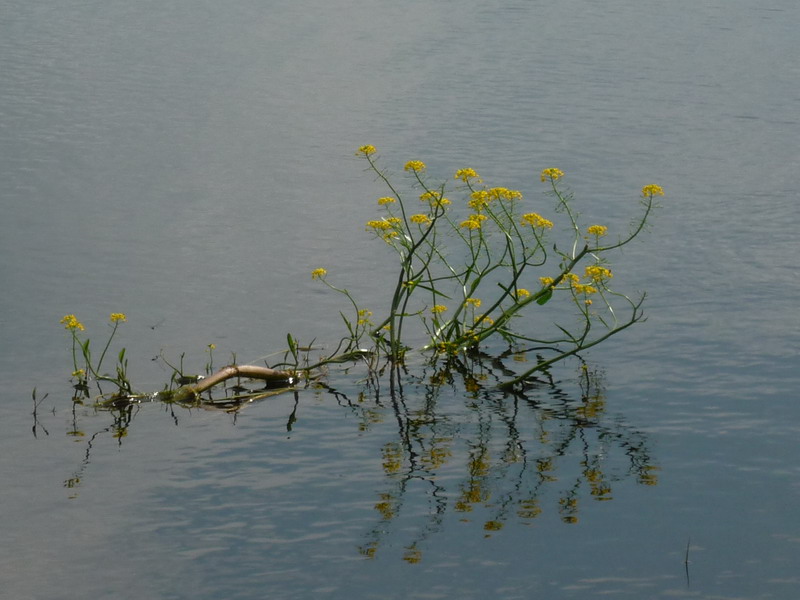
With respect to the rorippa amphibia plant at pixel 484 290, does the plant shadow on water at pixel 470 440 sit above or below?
below

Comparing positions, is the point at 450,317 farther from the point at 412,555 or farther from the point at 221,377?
the point at 412,555

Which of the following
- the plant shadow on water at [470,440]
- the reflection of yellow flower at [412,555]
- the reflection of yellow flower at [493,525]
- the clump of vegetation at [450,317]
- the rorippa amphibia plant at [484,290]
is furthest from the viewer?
the rorippa amphibia plant at [484,290]

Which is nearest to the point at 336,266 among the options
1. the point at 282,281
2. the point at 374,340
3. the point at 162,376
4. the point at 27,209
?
the point at 282,281

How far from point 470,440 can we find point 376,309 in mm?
2271

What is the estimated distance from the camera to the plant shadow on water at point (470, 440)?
6602 millimetres

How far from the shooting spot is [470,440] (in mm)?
7488

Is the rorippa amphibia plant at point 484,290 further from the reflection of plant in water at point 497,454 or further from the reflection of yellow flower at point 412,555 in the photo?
the reflection of yellow flower at point 412,555

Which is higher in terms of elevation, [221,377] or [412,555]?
[221,377]

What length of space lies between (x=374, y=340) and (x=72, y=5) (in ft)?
54.0

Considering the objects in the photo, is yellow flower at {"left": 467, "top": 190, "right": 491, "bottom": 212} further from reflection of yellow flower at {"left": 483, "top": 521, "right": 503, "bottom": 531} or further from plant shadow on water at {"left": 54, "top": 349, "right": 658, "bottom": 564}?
reflection of yellow flower at {"left": 483, "top": 521, "right": 503, "bottom": 531}

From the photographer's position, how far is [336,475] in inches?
277

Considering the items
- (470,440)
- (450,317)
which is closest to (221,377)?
(470,440)

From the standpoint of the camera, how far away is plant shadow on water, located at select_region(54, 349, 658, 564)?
260 inches

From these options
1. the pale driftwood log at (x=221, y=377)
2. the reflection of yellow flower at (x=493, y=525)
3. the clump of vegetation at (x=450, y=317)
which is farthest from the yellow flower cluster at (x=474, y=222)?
the reflection of yellow flower at (x=493, y=525)
